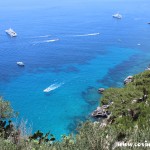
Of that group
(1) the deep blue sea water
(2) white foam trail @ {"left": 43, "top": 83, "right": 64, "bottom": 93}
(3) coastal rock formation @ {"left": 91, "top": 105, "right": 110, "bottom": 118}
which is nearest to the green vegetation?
(3) coastal rock formation @ {"left": 91, "top": 105, "right": 110, "bottom": 118}

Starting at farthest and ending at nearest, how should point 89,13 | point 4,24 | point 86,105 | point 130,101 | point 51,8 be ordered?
point 51,8 → point 89,13 → point 4,24 → point 86,105 → point 130,101

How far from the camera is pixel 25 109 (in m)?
47.8

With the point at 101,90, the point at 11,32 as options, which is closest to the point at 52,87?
the point at 101,90

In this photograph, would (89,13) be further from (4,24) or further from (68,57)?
(68,57)

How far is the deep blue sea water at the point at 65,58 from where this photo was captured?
47.6 metres

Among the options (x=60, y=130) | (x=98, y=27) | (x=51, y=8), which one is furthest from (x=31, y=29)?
(x=60, y=130)

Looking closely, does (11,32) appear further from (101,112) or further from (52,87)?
(101,112)

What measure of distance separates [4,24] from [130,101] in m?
80.2

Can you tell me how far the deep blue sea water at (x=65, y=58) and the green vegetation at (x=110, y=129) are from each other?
26.4 feet

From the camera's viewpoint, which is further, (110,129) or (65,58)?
(65,58)

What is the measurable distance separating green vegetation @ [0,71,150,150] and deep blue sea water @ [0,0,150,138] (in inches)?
317

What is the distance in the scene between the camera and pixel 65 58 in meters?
71.7

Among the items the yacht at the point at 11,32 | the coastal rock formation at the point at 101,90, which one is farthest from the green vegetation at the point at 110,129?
the yacht at the point at 11,32

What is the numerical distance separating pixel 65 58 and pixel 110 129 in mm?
56528
